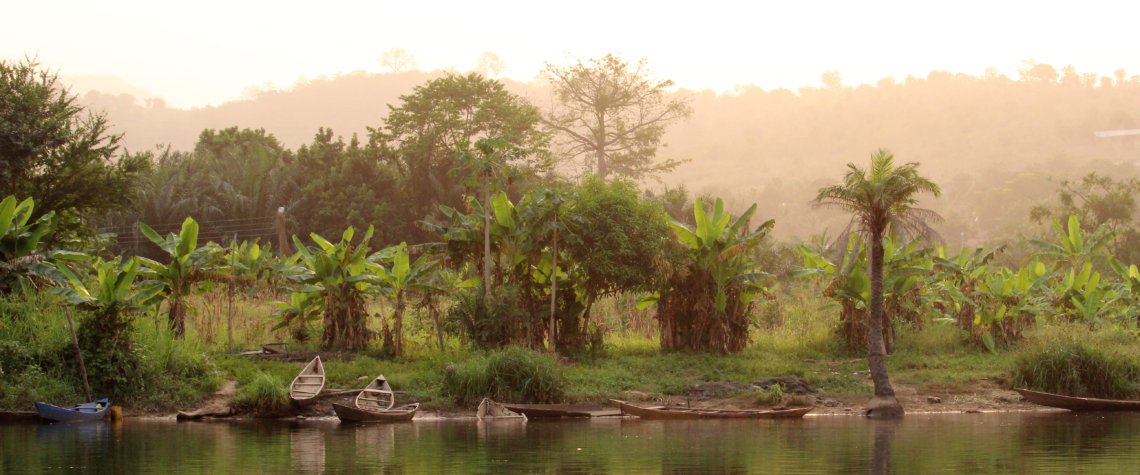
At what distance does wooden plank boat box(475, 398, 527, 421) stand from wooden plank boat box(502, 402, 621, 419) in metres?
0.13

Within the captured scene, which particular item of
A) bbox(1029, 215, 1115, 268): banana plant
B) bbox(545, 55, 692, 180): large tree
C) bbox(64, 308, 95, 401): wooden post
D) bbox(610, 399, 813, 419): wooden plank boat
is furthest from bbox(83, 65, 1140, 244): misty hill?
bbox(64, 308, 95, 401): wooden post

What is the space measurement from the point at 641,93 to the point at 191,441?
56.8 meters

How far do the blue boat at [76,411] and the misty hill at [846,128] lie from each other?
8315cm

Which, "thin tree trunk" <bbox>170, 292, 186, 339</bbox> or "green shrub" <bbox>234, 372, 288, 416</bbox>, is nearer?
"green shrub" <bbox>234, 372, 288, 416</bbox>

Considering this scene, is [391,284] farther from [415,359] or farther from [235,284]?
[235,284]

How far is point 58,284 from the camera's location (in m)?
25.5

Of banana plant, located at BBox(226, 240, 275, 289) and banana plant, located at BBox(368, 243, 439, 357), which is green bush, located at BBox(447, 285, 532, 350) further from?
banana plant, located at BBox(226, 240, 275, 289)

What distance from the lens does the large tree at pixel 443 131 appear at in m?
53.5

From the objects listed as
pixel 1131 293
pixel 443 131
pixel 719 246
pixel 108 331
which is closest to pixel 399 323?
pixel 108 331

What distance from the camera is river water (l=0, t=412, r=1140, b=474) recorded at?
623 inches

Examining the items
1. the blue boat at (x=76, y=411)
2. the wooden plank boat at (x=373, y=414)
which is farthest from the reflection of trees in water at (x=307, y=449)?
the blue boat at (x=76, y=411)

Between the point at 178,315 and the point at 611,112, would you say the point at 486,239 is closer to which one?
the point at 178,315

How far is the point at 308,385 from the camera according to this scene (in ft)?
79.7

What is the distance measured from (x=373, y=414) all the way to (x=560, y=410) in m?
3.65
